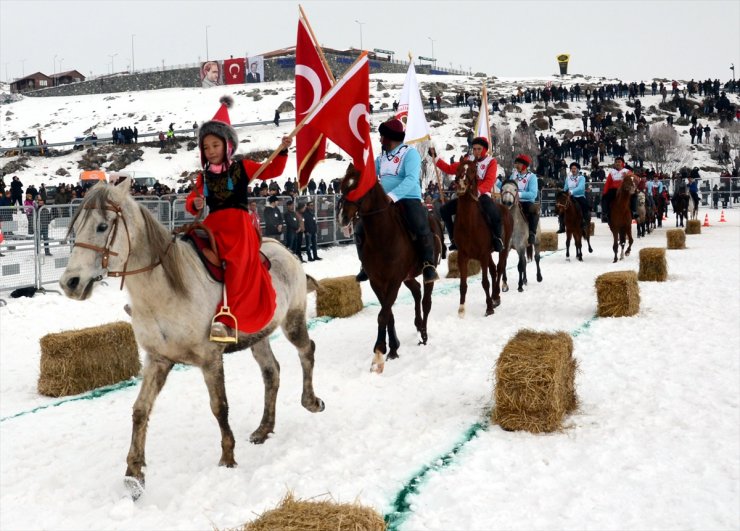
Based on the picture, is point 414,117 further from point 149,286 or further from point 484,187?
point 149,286

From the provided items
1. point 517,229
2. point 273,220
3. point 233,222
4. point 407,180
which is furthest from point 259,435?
point 273,220

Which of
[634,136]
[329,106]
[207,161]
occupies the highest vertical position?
[634,136]

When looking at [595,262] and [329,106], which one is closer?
[329,106]

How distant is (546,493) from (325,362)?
4.32 m

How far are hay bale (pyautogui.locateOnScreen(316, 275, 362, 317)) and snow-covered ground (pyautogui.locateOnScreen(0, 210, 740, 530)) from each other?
1789mm

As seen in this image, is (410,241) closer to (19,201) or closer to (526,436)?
(526,436)

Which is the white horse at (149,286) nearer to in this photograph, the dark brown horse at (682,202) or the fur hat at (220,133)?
the fur hat at (220,133)

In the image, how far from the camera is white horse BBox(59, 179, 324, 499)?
4.16 m

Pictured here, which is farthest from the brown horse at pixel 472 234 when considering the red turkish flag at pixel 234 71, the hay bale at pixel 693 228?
the red turkish flag at pixel 234 71

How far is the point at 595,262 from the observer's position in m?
17.8

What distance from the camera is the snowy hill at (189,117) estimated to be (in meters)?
55.5

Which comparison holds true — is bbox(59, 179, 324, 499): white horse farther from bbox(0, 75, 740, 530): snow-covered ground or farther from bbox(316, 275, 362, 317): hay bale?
bbox(316, 275, 362, 317): hay bale

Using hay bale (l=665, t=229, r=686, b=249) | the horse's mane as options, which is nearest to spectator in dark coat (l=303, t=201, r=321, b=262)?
hay bale (l=665, t=229, r=686, b=249)

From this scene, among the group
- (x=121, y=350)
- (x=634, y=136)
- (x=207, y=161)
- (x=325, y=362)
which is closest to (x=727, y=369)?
(x=325, y=362)
